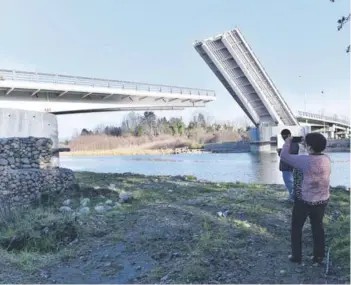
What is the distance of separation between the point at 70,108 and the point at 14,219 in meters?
12.0

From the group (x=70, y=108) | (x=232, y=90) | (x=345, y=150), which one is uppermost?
(x=232, y=90)

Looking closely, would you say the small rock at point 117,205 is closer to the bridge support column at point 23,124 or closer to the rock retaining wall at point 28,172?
the rock retaining wall at point 28,172

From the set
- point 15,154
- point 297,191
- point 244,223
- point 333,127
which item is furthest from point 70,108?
point 333,127

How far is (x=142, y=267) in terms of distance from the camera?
12.2 ft

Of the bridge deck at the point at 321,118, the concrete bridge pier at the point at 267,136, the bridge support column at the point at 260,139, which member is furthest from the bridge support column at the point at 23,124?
the bridge deck at the point at 321,118

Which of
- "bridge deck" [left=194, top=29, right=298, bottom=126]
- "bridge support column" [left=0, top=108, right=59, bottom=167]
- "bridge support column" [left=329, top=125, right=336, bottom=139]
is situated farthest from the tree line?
"bridge support column" [left=0, top=108, right=59, bottom=167]

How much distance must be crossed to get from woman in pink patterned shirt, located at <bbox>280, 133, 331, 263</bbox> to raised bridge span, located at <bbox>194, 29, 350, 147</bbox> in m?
23.4

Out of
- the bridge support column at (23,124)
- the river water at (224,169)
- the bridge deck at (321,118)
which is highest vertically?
the bridge deck at (321,118)

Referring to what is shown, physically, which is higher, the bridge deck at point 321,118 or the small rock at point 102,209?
the bridge deck at point 321,118

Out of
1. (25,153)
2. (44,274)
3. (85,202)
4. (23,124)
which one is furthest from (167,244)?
(23,124)

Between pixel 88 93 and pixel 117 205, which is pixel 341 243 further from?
pixel 88 93

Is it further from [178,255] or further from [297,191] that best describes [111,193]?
[297,191]

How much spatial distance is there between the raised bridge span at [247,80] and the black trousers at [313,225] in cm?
2358

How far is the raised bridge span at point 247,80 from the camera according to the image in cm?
2634
